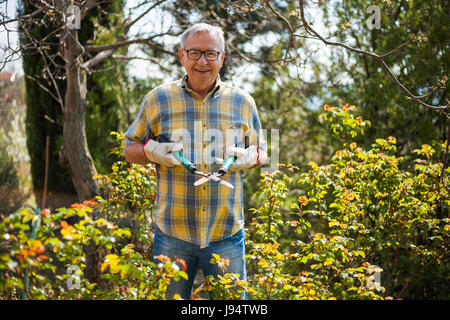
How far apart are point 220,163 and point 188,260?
18.6 inches

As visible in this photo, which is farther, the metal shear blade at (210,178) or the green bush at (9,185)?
the green bush at (9,185)

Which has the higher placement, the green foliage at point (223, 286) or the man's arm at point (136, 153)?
the man's arm at point (136, 153)

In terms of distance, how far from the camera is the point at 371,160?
3293 millimetres

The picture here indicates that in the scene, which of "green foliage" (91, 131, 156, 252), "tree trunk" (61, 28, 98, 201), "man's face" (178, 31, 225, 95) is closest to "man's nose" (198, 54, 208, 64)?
"man's face" (178, 31, 225, 95)

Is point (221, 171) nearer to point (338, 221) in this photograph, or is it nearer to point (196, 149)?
point (196, 149)

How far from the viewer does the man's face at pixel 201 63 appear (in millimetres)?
2080

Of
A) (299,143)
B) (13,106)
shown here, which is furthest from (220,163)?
(13,106)

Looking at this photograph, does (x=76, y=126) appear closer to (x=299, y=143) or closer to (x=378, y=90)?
(x=378, y=90)

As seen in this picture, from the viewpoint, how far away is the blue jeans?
2.11 metres

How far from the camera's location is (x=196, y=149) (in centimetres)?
216

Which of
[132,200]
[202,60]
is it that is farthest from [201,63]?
[132,200]

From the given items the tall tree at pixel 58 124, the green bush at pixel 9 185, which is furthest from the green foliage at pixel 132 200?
the green bush at pixel 9 185

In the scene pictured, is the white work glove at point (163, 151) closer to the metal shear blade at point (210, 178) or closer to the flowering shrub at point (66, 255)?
the metal shear blade at point (210, 178)

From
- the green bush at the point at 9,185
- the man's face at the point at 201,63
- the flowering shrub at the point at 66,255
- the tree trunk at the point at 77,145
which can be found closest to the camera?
the flowering shrub at the point at 66,255
